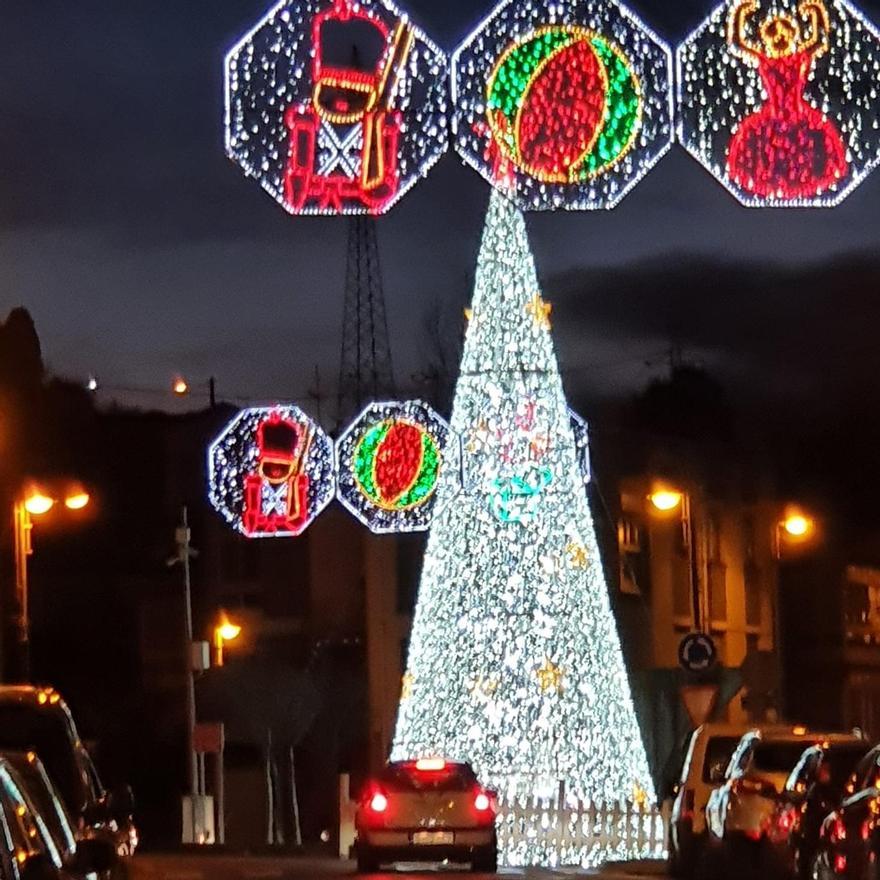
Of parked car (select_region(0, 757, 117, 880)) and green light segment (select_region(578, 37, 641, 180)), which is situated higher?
green light segment (select_region(578, 37, 641, 180))

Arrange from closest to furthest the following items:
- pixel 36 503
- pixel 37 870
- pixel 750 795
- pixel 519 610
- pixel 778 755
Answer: pixel 37 870 < pixel 750 795 < pixel 778 755 < pixel 519 610 < pixel 36 503

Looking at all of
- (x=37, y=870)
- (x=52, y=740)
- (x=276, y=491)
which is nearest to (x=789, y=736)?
(x=52, y=740)

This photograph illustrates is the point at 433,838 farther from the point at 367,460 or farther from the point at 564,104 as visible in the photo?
the point at 564,104

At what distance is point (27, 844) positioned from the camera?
35.2 ft

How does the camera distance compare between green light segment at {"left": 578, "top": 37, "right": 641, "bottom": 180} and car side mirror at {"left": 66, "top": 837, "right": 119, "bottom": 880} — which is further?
green light segment at {"left": 578, "top": 37, "right": 641, "bottom": 180}

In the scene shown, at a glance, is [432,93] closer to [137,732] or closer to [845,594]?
[137,732]

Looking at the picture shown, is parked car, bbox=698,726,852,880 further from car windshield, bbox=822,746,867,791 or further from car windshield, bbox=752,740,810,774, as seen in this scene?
car windshield, bbox=822,746,867,791

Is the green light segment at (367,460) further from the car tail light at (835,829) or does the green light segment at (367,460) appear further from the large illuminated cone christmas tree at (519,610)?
the car tail light at (835,829)

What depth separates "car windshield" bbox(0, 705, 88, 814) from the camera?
707 inches

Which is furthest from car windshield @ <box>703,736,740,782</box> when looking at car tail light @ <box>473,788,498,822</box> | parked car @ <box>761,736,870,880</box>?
parked car @ <box>761,736,870,880</box>

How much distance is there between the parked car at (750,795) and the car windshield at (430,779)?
5.63 meters

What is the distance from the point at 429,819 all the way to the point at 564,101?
40.9ft

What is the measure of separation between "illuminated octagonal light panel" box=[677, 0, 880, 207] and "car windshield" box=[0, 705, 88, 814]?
6831 mm

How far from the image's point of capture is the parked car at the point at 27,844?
9.97 meters
